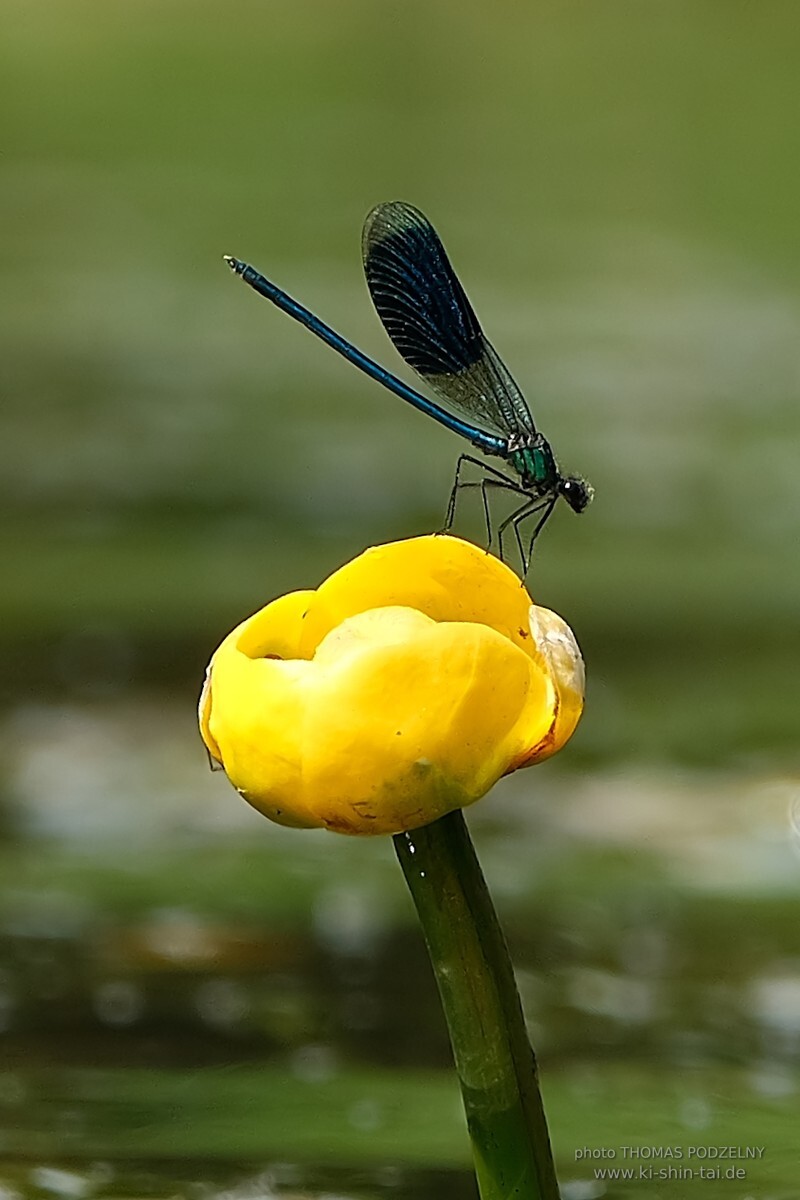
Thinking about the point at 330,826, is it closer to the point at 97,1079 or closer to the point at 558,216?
the point at 97,1079

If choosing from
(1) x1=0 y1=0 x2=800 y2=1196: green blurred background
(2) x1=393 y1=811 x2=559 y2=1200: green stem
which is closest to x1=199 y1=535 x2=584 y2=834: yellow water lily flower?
(2) x1=393 y1=811 x2=559 y2=1200: green stem

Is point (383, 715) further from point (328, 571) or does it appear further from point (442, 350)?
point (328, 571)

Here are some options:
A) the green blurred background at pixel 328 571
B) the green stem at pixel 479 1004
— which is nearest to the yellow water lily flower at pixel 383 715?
the green stem at pixel 479 1004

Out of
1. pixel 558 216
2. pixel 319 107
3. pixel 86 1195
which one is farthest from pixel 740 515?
pixel 319 107

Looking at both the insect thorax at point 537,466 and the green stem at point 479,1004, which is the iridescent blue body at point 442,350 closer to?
the insect thorax at point 537,466

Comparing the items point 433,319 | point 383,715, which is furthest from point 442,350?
point 383,715
